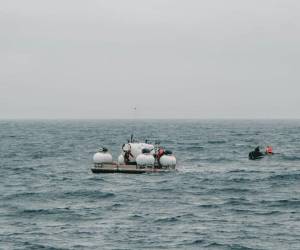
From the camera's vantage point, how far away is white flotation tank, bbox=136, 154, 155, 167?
60.7m

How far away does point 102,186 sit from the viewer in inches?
2101

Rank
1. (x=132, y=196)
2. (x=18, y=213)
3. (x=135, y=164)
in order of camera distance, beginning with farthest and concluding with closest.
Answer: (x=135, y=164)
(x=132, y=196)
(x=18, y=213)

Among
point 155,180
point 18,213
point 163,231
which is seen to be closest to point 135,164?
point 155,180

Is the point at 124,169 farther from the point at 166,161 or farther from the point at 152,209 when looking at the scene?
the point at 152,209

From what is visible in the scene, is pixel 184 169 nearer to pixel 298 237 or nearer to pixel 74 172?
pixel 74 172

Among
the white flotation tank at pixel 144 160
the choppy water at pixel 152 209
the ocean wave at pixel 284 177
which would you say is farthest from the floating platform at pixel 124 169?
the ocean wave at pixel 284 177

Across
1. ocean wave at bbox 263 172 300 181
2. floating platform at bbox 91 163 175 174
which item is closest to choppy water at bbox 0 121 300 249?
ocean wave at bbox 263 172 300 181

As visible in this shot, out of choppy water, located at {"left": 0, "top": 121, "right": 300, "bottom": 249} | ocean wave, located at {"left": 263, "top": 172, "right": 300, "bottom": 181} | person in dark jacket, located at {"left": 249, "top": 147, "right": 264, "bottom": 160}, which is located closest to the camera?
choppy water, located at {"left": 0, "top": 121, "right": 300, "bottom": 249}

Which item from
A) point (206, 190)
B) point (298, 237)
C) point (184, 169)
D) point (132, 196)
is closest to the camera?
point (298, 237)

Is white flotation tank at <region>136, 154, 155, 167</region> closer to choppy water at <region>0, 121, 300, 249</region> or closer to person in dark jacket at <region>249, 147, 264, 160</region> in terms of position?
choppy water at <region>0, 121, 300, 249</region>

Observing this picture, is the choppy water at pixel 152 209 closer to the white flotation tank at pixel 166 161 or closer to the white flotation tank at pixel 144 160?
the white flotation tank at pixel 166 161

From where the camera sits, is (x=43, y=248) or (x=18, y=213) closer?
(x=43, y=248)

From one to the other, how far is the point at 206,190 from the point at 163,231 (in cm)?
1690

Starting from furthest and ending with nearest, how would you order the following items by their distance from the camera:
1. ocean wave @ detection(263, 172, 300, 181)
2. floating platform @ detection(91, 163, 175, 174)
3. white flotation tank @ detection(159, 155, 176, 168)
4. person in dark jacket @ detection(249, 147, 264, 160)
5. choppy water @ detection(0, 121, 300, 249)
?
person in dark jacket @ detection(249, 147, 264, 160)
white flotation tank @ detection(159, 155, 176, 168)
floating platform @ detection(91, 163, 175, 174)
ocean wave @ detection(263, 172, 300, 181)
choppy water @ detection(0, 121, 300, 249)
